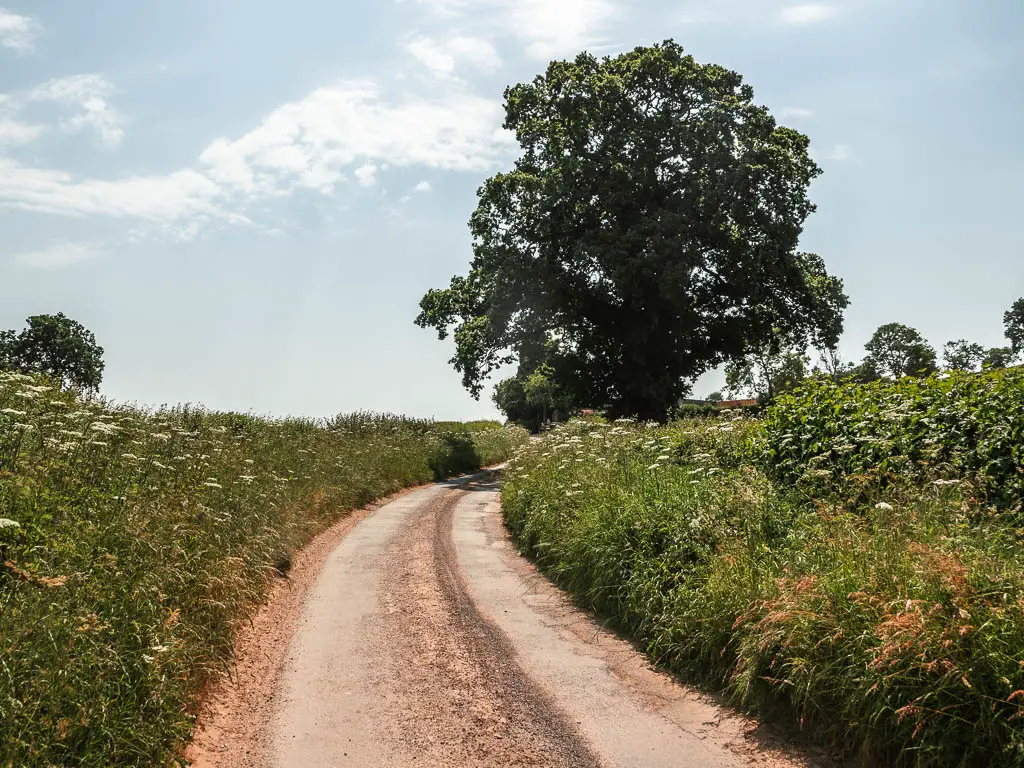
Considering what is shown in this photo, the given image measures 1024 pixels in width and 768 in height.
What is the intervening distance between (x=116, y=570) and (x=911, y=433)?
8.27 m

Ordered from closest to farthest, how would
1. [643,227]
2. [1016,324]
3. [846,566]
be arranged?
[846,566], [643,227], [1016,324]

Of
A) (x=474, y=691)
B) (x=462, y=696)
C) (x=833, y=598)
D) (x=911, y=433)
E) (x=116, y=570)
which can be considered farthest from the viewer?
(x=911, y=433)

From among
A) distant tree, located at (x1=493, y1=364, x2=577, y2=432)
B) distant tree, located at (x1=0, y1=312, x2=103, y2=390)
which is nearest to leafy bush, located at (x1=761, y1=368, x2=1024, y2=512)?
distant tree, located at (x1=493, y1=364, x2=577, y2=432)

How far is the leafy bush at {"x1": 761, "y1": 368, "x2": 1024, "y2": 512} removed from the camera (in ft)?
22.9

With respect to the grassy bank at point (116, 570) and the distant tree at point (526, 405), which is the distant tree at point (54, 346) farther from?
the grassy bank at point (116, 570)

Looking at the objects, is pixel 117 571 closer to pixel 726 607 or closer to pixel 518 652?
pixel 518 652

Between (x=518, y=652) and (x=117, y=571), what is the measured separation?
386cm

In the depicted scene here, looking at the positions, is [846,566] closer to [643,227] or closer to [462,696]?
[462,696]

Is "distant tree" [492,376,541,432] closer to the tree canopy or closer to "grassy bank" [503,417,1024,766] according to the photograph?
the tree canopy

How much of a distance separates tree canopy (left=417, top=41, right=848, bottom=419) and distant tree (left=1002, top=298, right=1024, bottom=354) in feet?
250

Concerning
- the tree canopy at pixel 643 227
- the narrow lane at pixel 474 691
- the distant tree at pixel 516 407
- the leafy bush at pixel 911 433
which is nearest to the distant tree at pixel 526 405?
the distant tree at pixel 516 407

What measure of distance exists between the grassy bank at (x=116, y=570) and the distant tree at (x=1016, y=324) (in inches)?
4136

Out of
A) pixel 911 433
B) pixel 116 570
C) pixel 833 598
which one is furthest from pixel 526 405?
pixel 833 598

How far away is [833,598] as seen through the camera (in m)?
5.27
